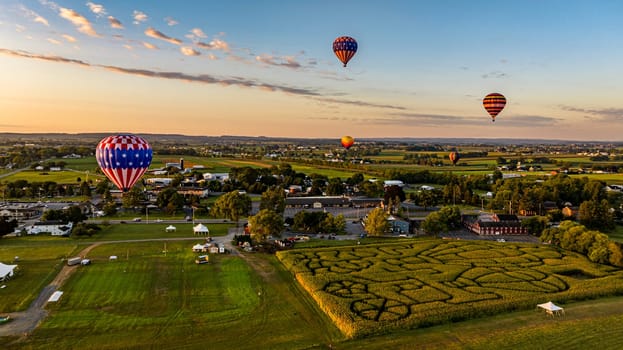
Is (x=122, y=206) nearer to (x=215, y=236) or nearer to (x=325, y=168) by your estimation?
(x=215, y=236)

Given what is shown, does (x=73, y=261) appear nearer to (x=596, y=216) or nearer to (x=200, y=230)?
(x=200, y=230)

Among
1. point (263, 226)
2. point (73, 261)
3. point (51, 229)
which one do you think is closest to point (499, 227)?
point (263, 226)

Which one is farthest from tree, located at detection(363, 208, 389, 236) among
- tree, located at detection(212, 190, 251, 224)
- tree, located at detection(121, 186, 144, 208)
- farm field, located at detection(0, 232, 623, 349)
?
tree, located at detection(121, 186, 144, 208)

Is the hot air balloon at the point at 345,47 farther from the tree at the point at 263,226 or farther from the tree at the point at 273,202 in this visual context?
the tree at the point at 263,226

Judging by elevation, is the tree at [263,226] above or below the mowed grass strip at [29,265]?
above

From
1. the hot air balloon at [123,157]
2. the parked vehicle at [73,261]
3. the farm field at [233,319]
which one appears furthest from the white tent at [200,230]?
the parked vehicle at [73,261]

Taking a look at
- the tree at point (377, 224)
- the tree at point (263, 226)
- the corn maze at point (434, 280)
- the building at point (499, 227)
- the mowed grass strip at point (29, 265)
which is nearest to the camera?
the corn maze at point (434, 280)

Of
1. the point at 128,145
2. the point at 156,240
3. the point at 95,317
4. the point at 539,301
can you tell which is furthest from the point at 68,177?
the point at 539,301
